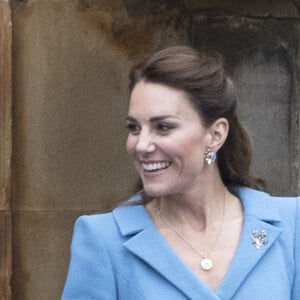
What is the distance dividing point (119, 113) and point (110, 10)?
572 millimetres

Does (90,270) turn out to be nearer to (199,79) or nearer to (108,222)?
(108,222)

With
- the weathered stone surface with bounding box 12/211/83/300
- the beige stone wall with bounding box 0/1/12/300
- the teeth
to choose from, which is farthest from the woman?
the weathered stone surface with bounding box 12/211/83/300

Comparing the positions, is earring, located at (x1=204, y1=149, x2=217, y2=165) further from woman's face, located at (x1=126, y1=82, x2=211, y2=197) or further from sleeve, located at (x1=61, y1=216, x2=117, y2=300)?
sleeve, located at (x1=61, y1=216, x2=117, y2=300)

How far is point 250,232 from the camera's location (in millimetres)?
3945

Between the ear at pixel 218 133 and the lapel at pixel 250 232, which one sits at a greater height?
the ear at pixel 218 133

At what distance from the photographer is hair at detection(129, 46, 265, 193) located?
379cm

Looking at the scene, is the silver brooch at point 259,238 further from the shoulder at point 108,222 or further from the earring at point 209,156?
the shoulder at point 108,222

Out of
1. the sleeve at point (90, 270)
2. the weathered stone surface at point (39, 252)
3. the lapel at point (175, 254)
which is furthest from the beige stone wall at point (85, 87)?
the sleeve at point (90, 270)

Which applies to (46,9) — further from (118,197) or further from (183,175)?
(183,175)

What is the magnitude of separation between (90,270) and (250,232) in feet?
1.79

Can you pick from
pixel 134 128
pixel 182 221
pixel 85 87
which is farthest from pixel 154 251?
pixel 85 87

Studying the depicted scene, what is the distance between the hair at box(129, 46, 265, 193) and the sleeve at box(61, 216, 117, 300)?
0.49 m

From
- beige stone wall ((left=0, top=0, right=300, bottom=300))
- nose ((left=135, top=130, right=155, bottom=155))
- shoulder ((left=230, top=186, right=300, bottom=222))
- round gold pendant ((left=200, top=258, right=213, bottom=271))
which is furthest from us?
beige stone wall ((left=0, top=0, right=300, bottom=300))

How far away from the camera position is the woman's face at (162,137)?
3727 mm
